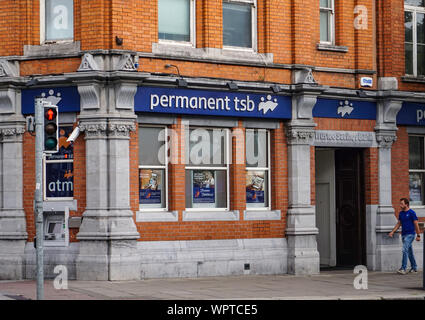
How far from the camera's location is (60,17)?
1928 cm

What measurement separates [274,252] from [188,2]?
6.20 meters

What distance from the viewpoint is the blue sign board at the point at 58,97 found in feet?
61.1

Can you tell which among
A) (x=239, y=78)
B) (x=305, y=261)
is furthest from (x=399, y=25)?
(x=305, y=261)

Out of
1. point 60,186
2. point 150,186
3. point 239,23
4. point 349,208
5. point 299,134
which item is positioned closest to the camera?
point 60,186

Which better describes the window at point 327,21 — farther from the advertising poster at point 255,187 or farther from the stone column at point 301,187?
the advertising poster at point 255,187

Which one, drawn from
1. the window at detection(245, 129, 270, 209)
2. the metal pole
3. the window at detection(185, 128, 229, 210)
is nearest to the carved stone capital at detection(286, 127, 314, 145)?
the window at detection(245, 129, 270, 209)

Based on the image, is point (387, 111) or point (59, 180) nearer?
point (59, 180)

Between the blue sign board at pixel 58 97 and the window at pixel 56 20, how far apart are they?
4.06 feet

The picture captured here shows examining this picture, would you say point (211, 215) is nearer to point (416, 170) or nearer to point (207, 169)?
point (207, 169)

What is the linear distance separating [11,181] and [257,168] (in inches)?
227

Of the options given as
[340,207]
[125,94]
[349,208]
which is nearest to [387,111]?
[349,208]

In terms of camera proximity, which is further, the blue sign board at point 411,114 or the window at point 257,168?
the blue sign board at point 411,114

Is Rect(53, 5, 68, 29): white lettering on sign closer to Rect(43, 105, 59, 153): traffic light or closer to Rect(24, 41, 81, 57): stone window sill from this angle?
Rect(24, 41, 81, 57): stone window sill

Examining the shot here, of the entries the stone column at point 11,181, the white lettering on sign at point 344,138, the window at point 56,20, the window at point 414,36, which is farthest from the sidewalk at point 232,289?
the window at point 414,36
